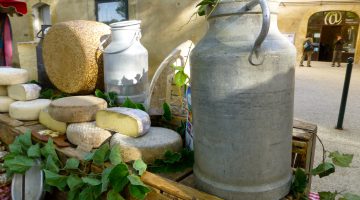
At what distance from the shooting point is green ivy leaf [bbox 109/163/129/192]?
4.06 feet

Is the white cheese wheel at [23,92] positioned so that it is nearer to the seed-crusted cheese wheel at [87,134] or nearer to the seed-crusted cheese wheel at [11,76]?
the seed-crusted cheese wheel at [11,76]

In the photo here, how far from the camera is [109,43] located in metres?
2.63

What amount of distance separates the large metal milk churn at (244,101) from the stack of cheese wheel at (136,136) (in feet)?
1.30

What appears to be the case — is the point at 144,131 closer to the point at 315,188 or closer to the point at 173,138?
the point at 173,138

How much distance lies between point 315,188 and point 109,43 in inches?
84.8

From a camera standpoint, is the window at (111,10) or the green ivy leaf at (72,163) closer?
the green ivy leaf at (72,163)

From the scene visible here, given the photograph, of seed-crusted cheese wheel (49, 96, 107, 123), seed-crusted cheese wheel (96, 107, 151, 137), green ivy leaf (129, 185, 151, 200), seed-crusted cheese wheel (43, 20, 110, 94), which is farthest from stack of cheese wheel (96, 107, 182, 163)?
seed-crusted cheese wheel (43, 20, 110, 94)

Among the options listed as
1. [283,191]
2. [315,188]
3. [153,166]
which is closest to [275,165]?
[283,191]

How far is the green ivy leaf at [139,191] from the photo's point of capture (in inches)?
47.2

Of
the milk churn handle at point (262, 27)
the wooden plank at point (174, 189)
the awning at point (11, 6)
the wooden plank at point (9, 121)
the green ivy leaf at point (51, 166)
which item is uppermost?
the awning at point (11, 6)

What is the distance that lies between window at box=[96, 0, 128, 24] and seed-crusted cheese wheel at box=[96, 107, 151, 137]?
184 inches

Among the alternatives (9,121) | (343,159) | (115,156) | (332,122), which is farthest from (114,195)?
(332,122)

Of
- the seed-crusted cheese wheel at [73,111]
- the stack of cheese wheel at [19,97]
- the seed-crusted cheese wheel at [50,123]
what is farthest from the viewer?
the stack of cheese wheel at [19,97]

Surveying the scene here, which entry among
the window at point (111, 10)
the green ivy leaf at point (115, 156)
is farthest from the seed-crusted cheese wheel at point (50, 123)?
the window at point (111, 10)
